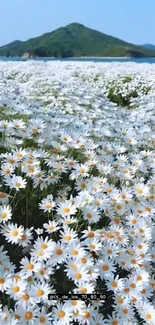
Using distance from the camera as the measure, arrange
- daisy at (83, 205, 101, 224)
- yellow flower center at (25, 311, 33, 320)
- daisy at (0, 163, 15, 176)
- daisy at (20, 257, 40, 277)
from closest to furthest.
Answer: yellow flower center at (25, 311, 33, 320)
daisy at (20, 257, 40, 277)
daisy at (83, 205, 101, 224)
daisy at (0, 163, 15, 176)

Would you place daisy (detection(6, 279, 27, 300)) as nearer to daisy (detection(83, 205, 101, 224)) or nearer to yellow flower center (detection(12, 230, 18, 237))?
yellow flower center (detection(12, 230, 18, 237))

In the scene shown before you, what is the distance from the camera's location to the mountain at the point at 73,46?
90.7 m

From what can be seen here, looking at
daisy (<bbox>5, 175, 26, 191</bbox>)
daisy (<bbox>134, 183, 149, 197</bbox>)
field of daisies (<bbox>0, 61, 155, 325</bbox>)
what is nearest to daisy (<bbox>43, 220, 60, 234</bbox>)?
field of daisies (<bbox>0, 61, 155, 325</bbox>)

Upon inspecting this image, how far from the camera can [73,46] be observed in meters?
109

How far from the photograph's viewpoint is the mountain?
90675mm

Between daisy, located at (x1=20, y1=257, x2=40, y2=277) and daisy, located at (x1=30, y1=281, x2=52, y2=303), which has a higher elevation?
daisy, located at (x1=20, y1=257, x2=40, y2=277)

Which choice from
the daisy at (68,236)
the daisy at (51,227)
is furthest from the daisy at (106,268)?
the daisy at (51,227)

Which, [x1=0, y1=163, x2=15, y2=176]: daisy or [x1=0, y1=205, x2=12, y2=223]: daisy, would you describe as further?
[x1=0, y1=163, x2=15, y2=176]: daisy

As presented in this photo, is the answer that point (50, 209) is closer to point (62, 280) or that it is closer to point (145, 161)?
point (62, 280)

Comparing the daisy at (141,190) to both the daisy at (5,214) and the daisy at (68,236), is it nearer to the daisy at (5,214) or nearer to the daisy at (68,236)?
the daisy at (68,236)

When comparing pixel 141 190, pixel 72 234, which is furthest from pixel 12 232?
pixel 141 190

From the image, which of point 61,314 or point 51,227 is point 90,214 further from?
point 61,314

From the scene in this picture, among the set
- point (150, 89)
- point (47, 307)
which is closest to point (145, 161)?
point (47, 307)

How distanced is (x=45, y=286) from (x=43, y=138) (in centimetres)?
141
